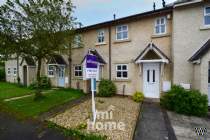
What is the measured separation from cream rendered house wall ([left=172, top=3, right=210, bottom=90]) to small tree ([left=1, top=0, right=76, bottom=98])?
302 inches

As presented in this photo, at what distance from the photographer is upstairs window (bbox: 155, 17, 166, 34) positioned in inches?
467

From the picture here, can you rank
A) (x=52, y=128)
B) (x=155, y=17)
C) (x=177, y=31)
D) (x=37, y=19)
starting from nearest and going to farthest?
(x=52, y=128) → (x=37, y=19) → (x=177, y=31) → (x=155, y=17)

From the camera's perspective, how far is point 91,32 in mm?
16000

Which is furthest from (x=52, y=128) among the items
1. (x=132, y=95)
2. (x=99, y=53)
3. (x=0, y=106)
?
(x=99, y=53)

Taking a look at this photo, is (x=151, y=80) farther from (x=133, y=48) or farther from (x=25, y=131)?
(x=25, y=131)

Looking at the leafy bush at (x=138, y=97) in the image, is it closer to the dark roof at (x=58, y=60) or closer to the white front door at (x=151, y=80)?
the white front door at (x=151, y=80)

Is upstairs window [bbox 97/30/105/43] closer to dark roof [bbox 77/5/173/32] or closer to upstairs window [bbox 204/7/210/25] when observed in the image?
dark roof [bbox 77/5/173/32]

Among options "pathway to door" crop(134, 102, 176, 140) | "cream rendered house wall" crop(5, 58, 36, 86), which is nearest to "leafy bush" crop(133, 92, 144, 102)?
"pathway to door" crop(134, 102, 176, 140)

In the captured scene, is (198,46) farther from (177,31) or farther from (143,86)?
(143,86)

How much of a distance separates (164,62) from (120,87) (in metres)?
4.46

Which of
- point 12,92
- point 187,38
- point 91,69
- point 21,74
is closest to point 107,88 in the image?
point 91,69

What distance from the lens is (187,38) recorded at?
10.5 metres

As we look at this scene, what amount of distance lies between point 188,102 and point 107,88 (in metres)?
6.40

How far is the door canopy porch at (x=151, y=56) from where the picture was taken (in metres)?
11.3
